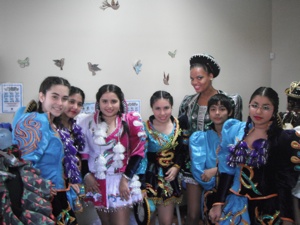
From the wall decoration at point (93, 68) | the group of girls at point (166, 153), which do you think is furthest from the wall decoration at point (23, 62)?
the group of girls at point (166, 153)

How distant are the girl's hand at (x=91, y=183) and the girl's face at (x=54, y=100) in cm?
60

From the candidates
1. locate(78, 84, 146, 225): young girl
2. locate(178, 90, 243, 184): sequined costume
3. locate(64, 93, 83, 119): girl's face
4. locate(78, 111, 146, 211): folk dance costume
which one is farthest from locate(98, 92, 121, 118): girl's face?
locate(178, 90, 243, 184): sequined costume

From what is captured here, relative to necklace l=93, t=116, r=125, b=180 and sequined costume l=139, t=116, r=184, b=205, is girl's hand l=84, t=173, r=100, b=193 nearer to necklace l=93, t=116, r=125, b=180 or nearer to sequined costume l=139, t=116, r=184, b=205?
necklace l=93, t=116, r=125, b=180

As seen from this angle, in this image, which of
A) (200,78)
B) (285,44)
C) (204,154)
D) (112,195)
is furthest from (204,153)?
(285,44)

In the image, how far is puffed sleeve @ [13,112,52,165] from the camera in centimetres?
151

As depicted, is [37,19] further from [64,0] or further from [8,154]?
[8,154]

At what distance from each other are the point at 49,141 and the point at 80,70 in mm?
1242

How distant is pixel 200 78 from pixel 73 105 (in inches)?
45.8

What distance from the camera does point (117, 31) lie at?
113 inches

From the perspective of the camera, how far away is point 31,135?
59.9 inches

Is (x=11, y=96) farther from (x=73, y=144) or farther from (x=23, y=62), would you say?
(x=73, y=144)

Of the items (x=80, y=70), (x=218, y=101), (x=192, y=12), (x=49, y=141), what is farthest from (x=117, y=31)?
(x=49, y=141)

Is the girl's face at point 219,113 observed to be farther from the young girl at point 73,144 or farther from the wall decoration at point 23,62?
the wall decoration at point 23,62

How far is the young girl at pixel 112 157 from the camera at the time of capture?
2.05 meters
